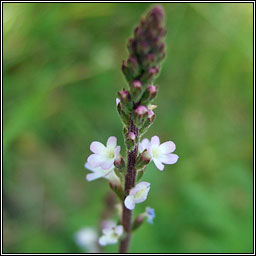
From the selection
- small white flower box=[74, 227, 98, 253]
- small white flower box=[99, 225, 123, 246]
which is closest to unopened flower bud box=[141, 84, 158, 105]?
small white flower box=[99, 225, 123, 246]

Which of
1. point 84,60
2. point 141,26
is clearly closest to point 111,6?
point 84,60

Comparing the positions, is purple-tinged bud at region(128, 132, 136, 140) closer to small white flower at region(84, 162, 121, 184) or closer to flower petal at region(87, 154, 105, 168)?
flower petal at region(87, 154, 105, 168)

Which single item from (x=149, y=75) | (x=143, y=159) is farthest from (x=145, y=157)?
(x=149, y=75)

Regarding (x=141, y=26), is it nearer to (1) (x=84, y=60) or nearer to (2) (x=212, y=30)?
(1) (x=84, y=60)

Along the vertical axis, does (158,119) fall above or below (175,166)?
above

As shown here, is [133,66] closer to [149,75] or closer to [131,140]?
[149,75]

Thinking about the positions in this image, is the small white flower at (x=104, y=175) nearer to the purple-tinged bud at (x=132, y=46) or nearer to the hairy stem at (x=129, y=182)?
the hairy stem at (x=129, y=182)
